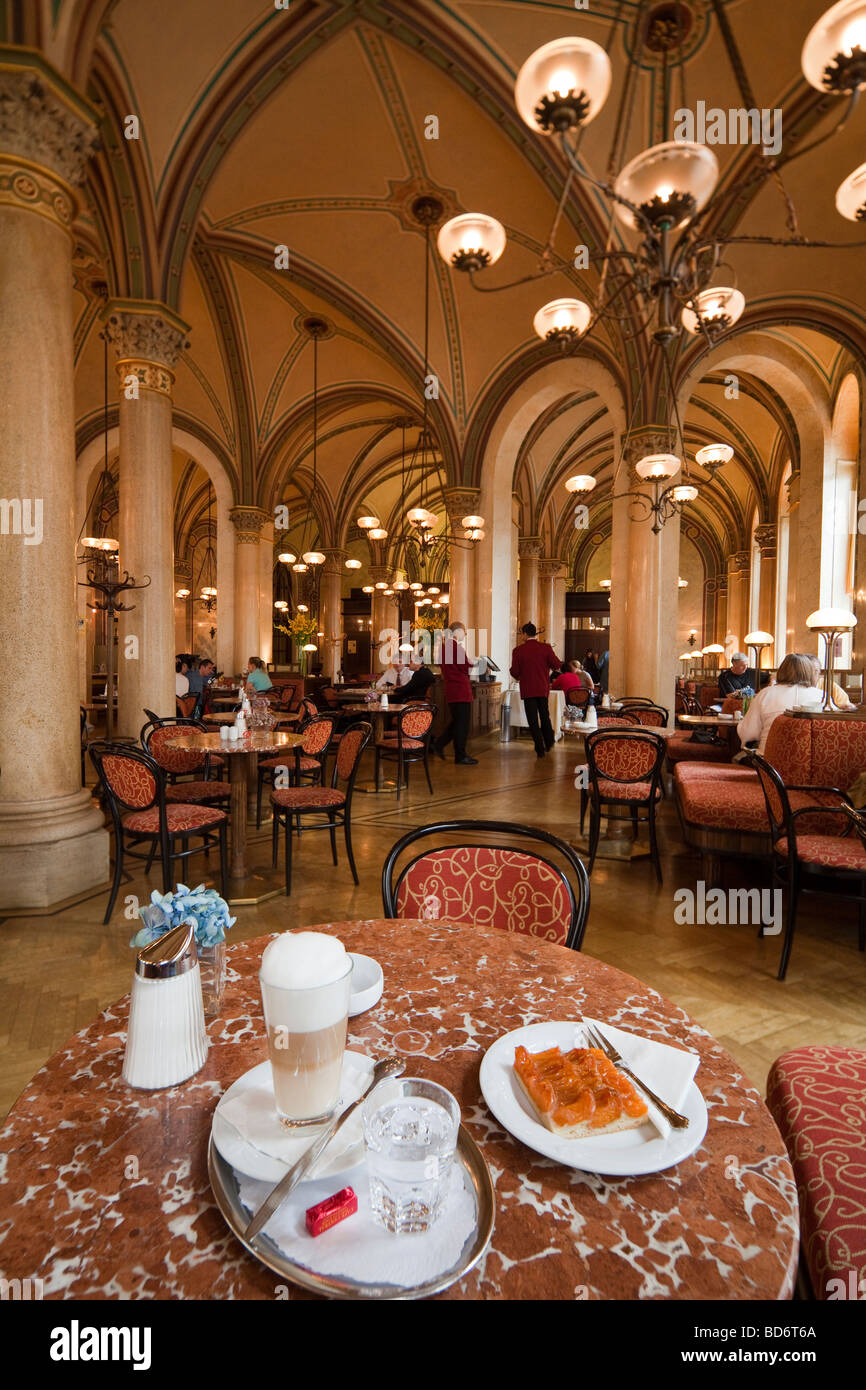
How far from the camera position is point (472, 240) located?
3371 millimetres

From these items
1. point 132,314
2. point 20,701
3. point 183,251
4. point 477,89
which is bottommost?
point 20,701

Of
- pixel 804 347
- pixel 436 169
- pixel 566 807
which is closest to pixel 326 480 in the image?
pixel 436 169

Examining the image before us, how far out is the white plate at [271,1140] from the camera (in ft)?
2.14

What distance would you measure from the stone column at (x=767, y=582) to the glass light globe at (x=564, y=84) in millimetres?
14684

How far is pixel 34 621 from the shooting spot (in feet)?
11.9

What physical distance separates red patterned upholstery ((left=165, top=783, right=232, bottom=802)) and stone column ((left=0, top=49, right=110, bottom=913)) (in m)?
0.52

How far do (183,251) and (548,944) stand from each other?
713 cm

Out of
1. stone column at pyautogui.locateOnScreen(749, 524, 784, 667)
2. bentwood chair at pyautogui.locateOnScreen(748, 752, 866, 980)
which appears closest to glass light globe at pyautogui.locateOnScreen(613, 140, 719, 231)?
bentwood chair at pyautogui.locateOnScreen(748, 752, 866, 980)

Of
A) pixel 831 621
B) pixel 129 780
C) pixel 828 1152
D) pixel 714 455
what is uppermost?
pixel 714 455

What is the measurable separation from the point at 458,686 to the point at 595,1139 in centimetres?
729

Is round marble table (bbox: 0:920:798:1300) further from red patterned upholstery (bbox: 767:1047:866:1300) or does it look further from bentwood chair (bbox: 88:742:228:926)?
bentwood chair (bbox: 88:742:228:926)

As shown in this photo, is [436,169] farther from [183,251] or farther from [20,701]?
[20,701]

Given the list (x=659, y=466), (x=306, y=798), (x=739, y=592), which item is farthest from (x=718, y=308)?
(x=739, y=592)

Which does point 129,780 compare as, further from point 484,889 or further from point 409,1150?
point 409,1150
